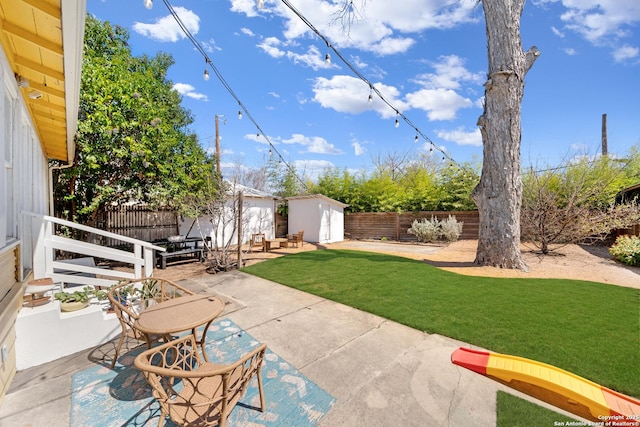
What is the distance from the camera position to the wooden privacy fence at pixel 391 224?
13713 mm

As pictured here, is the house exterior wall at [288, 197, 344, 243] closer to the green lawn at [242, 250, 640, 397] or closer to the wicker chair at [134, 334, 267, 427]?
the green lawn at [242, 250, 640, 397]

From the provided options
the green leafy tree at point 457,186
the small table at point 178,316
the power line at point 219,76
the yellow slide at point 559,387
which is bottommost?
the yellow slide at point 559,387

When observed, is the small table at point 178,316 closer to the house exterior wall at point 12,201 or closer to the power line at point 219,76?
the house exterior wall at point 12,201

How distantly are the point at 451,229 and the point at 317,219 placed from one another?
23.1 ft

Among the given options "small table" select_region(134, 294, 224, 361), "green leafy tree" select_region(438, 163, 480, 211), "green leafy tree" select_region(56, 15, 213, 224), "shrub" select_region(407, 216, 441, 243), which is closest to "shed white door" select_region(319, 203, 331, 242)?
"shrub" select_region(407, 216, 441, 243)

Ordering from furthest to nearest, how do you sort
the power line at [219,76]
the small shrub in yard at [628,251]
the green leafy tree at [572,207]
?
the green leafy tree at [572,207] → the small shrub in yard at [628,251] → the power line at [219,76]

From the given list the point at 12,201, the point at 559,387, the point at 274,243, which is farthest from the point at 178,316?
the point at 274,243

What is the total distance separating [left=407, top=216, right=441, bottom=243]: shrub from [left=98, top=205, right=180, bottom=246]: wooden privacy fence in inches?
476

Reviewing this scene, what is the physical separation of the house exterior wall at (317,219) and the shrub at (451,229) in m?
5.77

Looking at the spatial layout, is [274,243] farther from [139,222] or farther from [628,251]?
[628,251]

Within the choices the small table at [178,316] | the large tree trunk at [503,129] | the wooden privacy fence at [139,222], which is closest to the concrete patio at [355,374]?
the small table at [178,316]

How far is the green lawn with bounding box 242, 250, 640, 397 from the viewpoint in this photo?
117 inches

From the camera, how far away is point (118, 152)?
735 centimetres

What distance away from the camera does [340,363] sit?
9.65 feet
